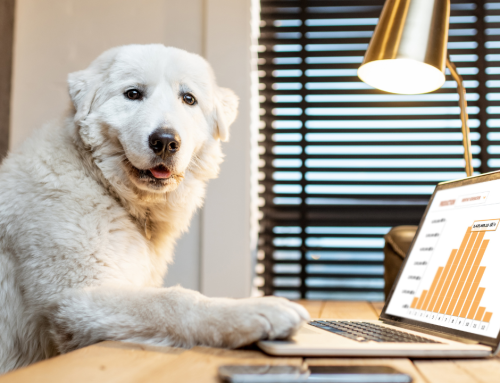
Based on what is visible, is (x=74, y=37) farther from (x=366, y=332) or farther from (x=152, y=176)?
(x=366, y=332)

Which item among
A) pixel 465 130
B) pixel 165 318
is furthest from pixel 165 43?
pixel 165 318

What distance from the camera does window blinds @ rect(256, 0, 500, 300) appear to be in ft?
7.33

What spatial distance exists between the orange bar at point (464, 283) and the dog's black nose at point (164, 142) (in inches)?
29.7

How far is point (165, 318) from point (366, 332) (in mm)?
379

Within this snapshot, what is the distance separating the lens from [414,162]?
7.38 feet

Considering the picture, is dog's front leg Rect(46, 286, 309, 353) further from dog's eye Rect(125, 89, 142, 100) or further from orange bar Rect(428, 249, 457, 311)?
dog's eye Rect(125, 89, 142, 100)

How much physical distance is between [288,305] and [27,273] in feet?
2.03

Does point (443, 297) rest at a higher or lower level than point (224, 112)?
lower

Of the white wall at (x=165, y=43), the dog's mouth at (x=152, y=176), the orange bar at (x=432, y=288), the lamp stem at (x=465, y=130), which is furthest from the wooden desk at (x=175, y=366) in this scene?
the white wall at (x=165, y=43)

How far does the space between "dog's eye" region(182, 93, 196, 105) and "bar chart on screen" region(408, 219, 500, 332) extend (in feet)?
2.92

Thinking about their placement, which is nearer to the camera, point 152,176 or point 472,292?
point 472,292

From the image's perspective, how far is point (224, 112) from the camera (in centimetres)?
149

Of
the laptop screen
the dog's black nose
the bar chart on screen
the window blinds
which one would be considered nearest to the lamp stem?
the laptop screen

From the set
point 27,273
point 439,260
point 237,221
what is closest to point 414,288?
point 439,260
